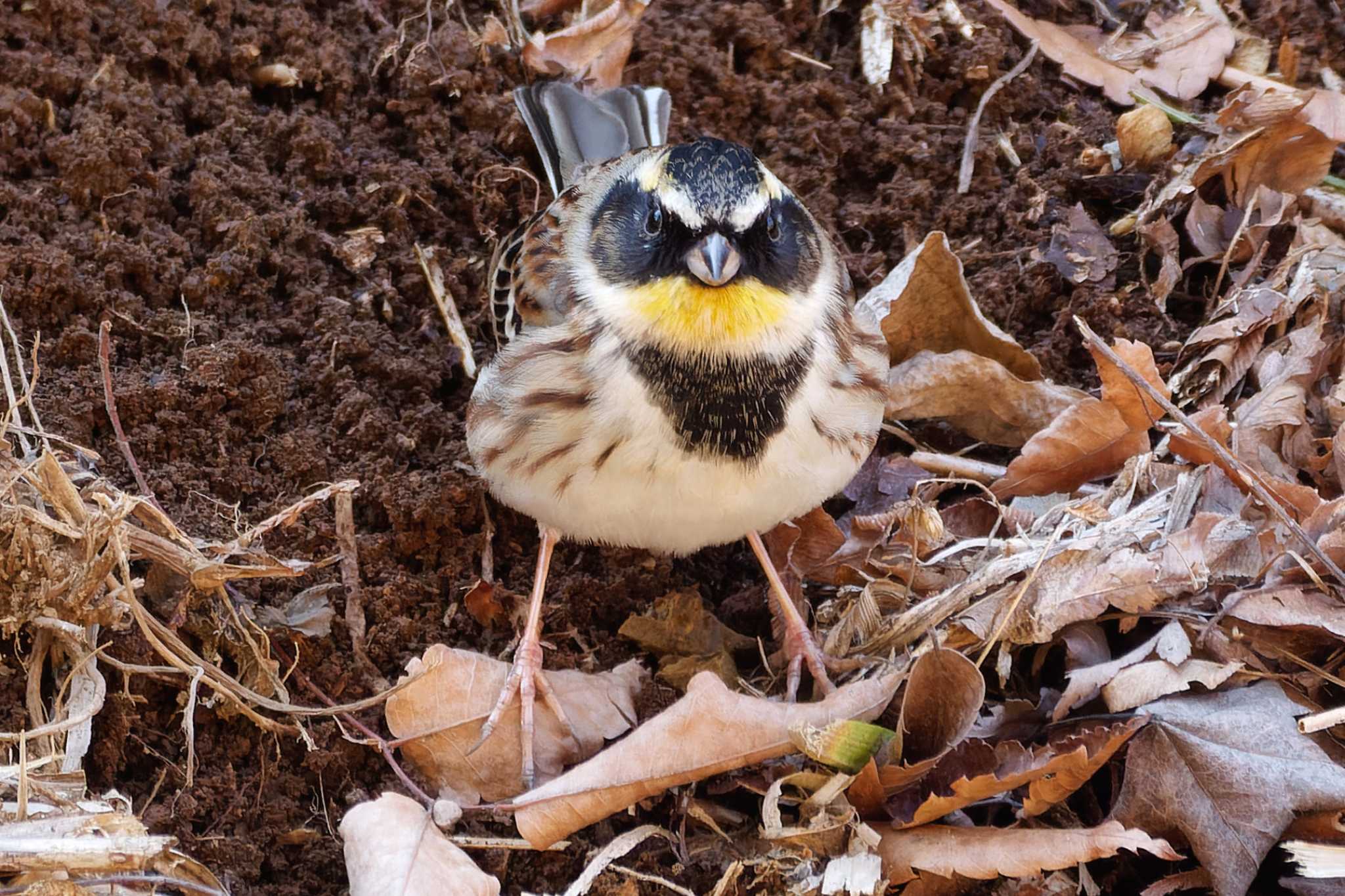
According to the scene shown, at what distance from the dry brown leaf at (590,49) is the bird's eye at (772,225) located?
166cm

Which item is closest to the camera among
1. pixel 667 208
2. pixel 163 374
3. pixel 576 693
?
pixel 667 208

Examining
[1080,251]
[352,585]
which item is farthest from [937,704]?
[1080,251]

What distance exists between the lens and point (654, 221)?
323 centimetres

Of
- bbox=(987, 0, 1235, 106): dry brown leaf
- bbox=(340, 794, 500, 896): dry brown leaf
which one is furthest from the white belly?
bbox=(987, 0, 1235, 106): dry brown leaf

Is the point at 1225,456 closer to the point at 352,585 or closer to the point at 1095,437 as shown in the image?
the point at 1095,437

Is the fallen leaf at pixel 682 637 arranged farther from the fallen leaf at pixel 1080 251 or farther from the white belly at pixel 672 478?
the fallen leaf at pixel 1080 251

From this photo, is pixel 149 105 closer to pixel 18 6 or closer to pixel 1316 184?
pixel 18 6

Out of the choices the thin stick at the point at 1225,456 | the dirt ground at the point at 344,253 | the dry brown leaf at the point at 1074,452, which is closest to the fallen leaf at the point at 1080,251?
the dirt ground at the point at 344,253

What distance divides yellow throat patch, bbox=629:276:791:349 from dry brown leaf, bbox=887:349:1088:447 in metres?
0.92

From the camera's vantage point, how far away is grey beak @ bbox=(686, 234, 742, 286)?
307 cm

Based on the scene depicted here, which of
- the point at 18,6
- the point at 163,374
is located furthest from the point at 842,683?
the point at 18,6

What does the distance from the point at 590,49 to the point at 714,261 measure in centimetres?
201

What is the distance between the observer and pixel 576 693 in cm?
359

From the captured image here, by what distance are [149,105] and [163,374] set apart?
0.97m
